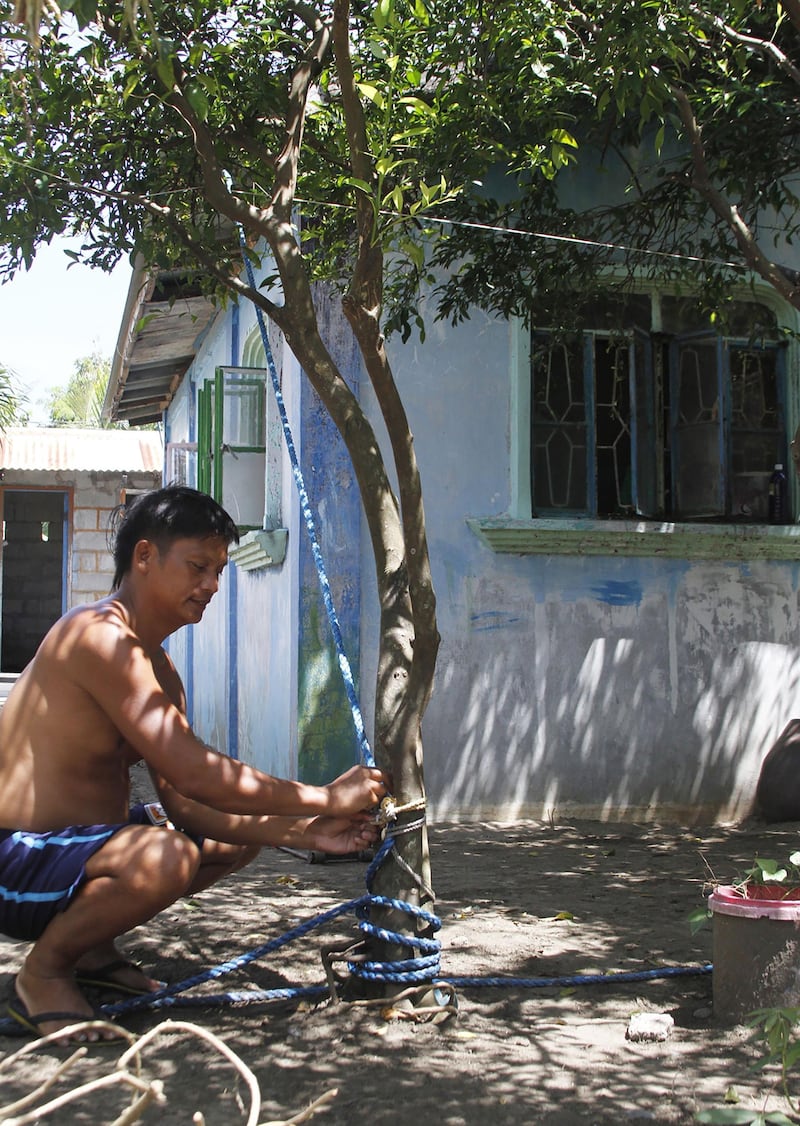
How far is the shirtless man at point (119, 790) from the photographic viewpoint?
10.0 feet

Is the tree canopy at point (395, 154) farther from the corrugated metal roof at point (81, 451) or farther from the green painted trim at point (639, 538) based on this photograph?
the corrugated metal roof at point (81, 451)

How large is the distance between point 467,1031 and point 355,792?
2.35ft

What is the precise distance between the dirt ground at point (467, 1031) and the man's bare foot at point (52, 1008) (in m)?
0.05

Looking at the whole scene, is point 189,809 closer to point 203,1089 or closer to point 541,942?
point 203,1089

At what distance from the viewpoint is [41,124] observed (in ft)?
15.5

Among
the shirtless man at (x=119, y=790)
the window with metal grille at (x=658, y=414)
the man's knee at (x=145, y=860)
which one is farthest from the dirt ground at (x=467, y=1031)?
the window with metal grille at (x=658, y=414)

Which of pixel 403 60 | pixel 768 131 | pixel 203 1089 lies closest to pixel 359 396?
pixel 403 60

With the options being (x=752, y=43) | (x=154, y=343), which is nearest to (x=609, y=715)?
(x=752, y=43)

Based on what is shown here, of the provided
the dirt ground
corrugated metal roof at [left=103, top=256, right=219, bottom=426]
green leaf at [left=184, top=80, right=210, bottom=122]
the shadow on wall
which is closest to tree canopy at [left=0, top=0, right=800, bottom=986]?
green leaf at [left=184, top=80, right=210, bottom=122]

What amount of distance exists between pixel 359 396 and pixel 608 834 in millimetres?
2810

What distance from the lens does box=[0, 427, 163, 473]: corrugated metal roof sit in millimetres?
15617

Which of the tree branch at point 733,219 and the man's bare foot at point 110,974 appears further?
the tree branch at point 733,219

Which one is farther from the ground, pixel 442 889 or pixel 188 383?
pixel 188 383

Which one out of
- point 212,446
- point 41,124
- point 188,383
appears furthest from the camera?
point 188,383
